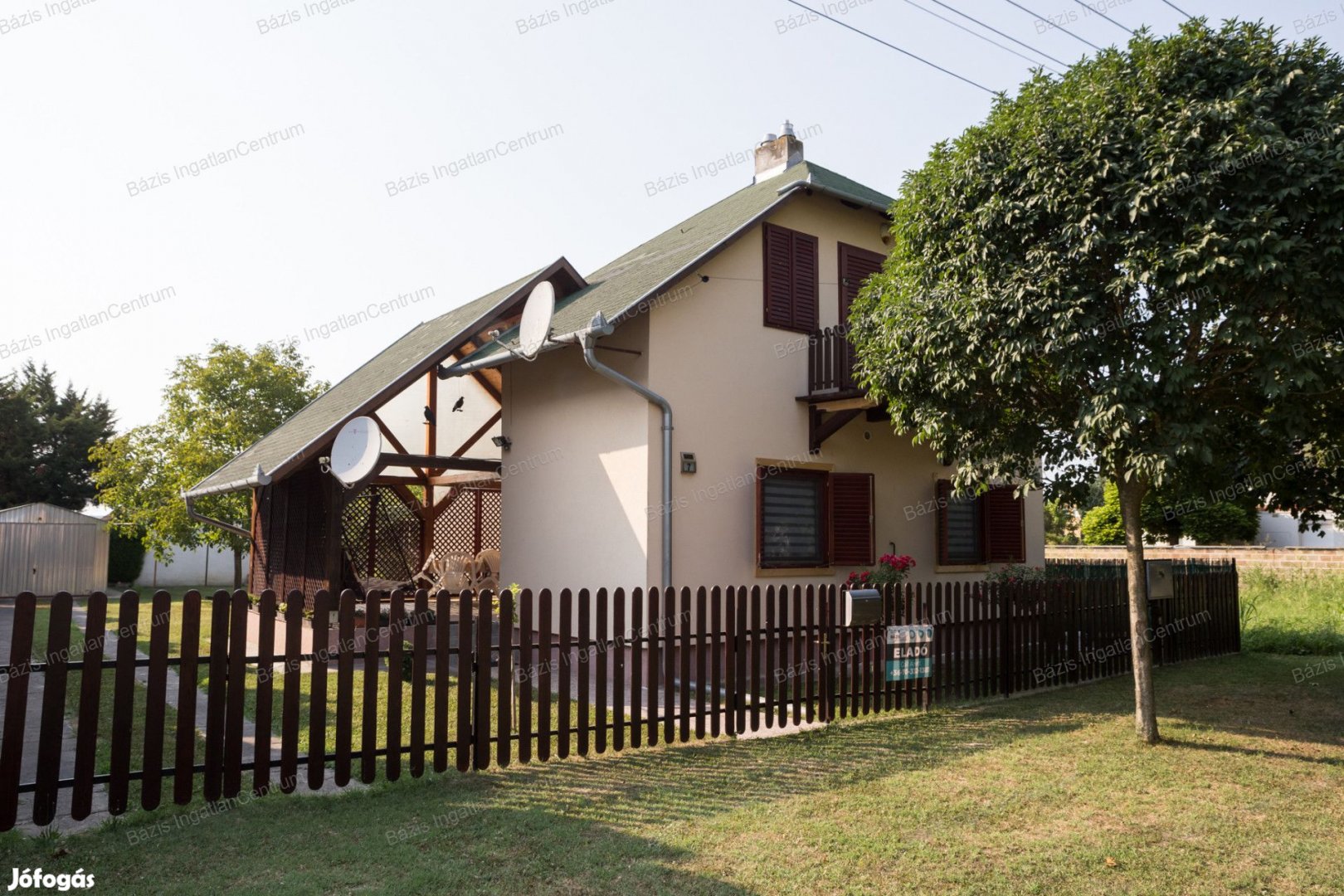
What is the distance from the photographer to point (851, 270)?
1189 centimetres

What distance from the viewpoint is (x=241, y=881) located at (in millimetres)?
3715

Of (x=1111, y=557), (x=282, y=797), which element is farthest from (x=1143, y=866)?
(x=1111, y=557)

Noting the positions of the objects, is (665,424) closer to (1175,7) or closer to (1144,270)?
(1144,270)

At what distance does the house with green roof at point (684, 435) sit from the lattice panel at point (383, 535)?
5.11 ft

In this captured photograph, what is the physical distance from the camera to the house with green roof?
9.77 m

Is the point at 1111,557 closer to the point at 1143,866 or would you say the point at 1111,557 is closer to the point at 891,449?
the point at 891,449

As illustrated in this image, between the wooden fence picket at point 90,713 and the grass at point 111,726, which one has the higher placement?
the wooden fence picket at point 90,713

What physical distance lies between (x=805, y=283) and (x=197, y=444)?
16.2 meters

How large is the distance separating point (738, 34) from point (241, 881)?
7.32m

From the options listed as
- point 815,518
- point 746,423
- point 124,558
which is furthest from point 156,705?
point 124,558

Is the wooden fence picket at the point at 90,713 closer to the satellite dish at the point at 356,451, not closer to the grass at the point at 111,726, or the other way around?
the grass at the point at 111,726

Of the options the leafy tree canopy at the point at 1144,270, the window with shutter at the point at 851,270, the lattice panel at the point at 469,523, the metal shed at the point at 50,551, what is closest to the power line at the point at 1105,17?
the leafy tree canopy at the point at 1144,270

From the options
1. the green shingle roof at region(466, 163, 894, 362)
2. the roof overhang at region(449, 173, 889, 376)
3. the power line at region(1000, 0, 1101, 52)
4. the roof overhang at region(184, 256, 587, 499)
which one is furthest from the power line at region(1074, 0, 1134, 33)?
the roof overhang at region(184, 256, 587, 499)

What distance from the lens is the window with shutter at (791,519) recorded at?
10.4 meters
